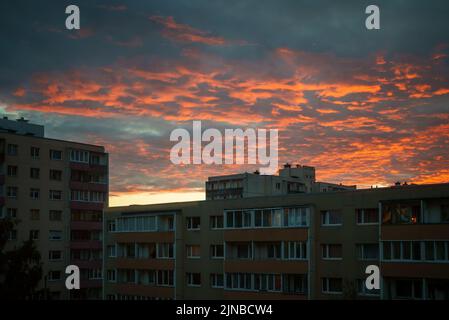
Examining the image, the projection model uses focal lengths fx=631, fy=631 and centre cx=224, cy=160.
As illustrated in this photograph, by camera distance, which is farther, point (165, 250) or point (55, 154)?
point (55, 154)

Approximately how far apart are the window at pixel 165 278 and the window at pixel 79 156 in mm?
37621

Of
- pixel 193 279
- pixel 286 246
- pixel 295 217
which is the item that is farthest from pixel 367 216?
pixel 193 279

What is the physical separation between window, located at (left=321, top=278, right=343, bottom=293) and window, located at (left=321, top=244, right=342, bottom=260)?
1.76 metres

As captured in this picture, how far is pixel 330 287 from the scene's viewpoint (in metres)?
51.0

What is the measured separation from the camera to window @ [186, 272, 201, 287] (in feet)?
203

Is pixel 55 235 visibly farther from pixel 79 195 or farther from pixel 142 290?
pixel 142 290

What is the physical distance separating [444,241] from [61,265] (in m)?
64.1

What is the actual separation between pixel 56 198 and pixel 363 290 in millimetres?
58485

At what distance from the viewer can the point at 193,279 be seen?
2459 inches

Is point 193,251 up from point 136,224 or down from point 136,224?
down
